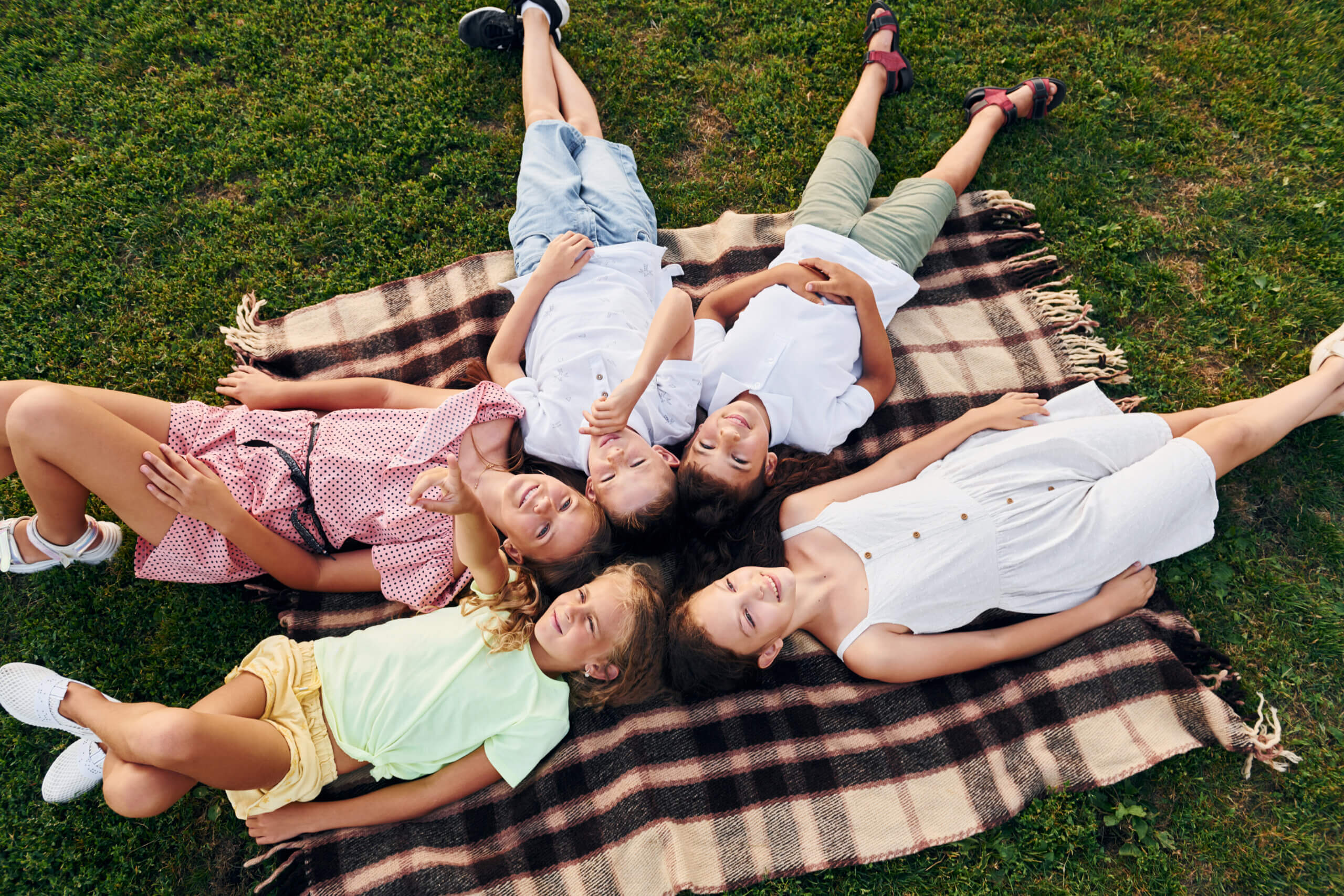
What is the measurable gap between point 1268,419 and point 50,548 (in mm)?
5823

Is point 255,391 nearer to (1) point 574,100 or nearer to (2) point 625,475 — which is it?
(2) point 625,475

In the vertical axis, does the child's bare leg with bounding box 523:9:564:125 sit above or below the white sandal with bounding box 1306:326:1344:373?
above

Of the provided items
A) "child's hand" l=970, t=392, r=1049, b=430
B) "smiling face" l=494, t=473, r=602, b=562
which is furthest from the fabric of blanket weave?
"smiling face" l=494, t=473, r=602, b=562

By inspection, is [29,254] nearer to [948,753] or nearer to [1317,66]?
[948,753]

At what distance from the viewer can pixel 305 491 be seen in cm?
341

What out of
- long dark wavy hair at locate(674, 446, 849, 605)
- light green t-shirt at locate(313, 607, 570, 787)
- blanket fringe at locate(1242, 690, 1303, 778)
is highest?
long dark wavy hair at locate(674, 446, 849, 605)

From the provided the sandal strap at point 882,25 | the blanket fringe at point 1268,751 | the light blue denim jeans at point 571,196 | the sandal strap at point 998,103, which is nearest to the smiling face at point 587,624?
the light blue denim jeans at point 571,196

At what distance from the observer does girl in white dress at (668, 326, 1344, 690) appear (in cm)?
333

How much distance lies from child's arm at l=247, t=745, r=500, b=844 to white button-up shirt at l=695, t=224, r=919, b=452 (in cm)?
202

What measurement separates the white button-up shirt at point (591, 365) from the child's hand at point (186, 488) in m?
1.34

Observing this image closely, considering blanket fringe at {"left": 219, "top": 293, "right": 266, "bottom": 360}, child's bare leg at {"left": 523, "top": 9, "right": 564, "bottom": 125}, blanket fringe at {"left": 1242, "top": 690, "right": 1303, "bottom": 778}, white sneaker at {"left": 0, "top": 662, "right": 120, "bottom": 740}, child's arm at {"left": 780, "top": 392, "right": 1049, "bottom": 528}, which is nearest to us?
white sneaker at {"left": 0, "top": 662, "right": 120, "bottom": 740}

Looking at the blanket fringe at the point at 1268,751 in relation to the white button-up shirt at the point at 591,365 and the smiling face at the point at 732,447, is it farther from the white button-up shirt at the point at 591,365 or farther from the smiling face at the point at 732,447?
the white button-up shirt at the point at 591,365

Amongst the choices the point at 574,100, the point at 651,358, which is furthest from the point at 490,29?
the point at 651,358

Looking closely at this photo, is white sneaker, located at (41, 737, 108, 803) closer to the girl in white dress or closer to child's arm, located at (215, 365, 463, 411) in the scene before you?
child's arm, located at (215, 365, 463, 411)
